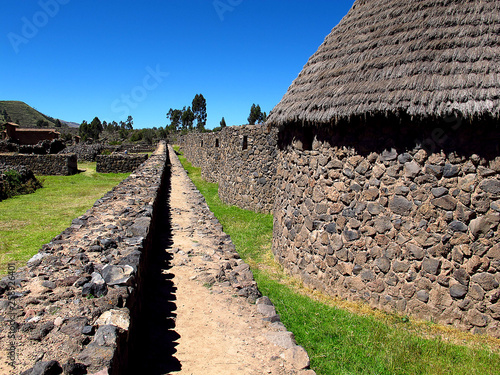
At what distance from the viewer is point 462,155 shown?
15.2 ft

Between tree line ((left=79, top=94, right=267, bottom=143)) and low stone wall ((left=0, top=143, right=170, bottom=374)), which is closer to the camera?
low stone wall ((left=0, top=143, right=170, bottom=374))

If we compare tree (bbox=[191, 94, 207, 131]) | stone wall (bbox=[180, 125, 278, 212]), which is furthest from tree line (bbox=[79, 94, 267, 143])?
stone wall (bbox=[180, 125, 278, 212])

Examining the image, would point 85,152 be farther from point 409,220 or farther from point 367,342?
point 367,342

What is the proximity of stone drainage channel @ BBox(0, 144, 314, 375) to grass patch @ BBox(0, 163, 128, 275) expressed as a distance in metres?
2.74

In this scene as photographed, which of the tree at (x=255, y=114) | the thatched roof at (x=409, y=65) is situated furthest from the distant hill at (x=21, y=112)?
the thatched roof at (x=409, y=65)

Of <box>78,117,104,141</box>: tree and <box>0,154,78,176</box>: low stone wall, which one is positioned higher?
<box>78,117,104,141</box>: tree

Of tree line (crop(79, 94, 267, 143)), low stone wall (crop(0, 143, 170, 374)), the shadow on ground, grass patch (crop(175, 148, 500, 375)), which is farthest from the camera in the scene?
tree line (crop(79, 94, 267, 143))

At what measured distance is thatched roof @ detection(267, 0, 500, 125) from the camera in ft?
15.1

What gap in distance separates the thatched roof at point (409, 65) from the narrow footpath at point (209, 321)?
9.31 ft

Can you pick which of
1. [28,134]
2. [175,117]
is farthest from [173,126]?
[28,134]

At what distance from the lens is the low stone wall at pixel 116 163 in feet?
76.7

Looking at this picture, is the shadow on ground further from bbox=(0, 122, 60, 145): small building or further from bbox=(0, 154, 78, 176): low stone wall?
bbox=(0, 122, 60, 145): small building

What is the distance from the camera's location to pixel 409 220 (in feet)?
16.4

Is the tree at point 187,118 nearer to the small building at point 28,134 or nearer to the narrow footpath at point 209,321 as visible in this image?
the small building at point 28,134
